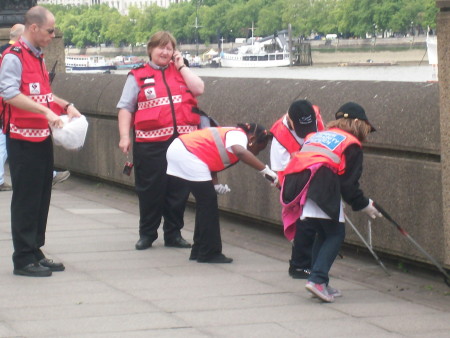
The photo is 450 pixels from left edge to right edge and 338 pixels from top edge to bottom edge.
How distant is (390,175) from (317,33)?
3424 inches

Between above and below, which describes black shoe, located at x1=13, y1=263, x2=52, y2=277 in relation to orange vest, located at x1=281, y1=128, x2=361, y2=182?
below

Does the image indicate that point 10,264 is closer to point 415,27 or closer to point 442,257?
point 442,257

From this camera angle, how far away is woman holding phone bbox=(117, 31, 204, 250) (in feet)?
24.6

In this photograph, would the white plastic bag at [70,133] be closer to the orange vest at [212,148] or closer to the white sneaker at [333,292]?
the orange vest at [212,148]

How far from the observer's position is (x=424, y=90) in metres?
6.82

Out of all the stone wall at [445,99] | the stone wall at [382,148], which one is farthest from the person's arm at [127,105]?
the stone wall at [445,99]

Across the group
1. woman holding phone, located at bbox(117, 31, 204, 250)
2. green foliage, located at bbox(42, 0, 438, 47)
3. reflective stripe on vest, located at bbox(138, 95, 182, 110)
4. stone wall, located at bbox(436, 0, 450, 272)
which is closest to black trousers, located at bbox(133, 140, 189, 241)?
woman holding phone, located at bbox(117, 31, 204, 250)

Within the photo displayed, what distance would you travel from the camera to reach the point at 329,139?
603cm

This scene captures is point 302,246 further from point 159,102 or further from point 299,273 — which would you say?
point 159,102

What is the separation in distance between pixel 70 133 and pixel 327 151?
1500mm

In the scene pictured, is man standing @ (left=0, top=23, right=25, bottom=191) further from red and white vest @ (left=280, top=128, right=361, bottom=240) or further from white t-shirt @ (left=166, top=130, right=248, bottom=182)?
red and white vest @ (left=280, top=128, right=361, bottom=240)

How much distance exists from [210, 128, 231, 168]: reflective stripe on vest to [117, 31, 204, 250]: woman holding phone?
0.58 m

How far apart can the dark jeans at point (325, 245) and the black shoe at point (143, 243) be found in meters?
1.77

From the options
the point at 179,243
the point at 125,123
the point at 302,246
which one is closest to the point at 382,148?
the point at 302,246
